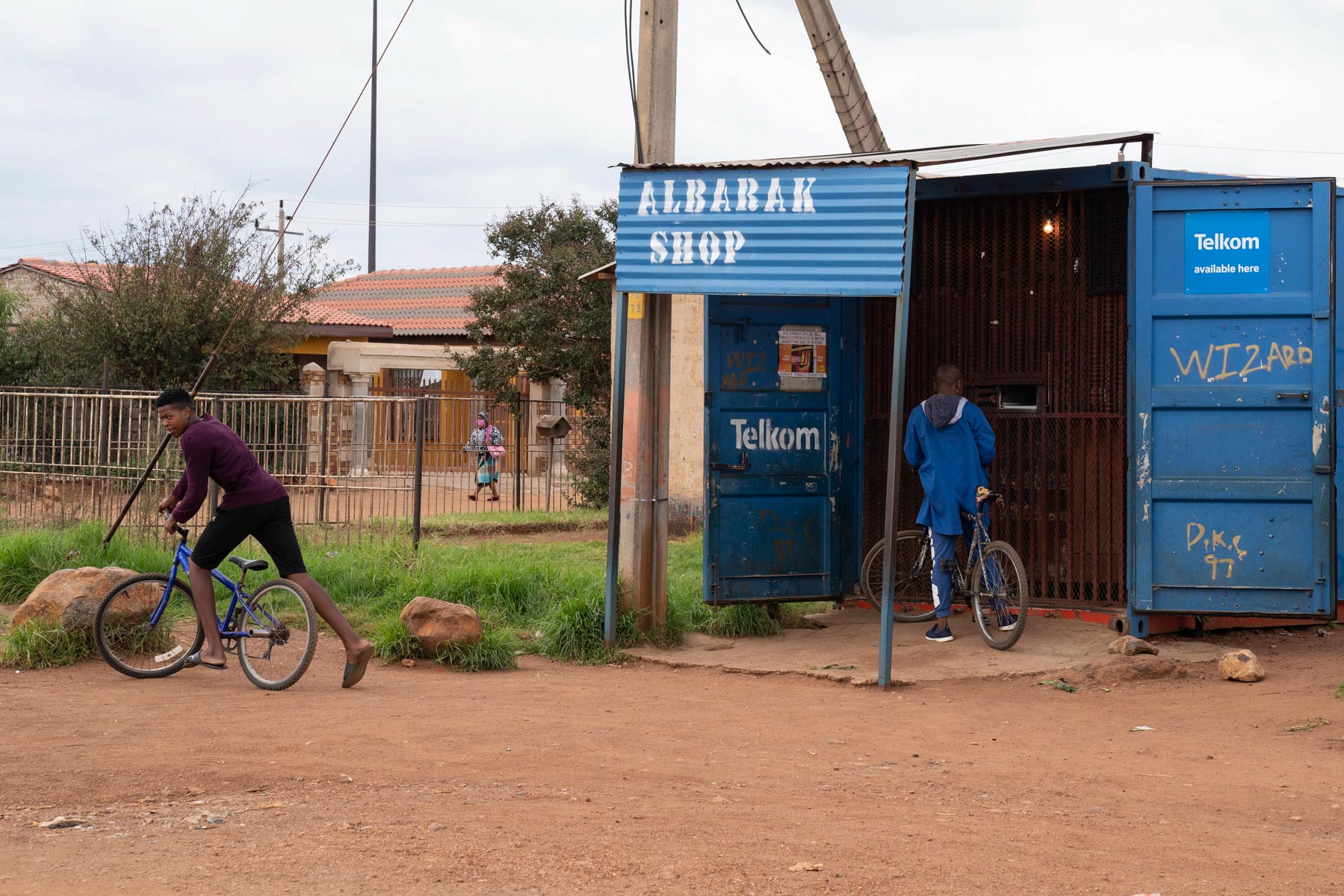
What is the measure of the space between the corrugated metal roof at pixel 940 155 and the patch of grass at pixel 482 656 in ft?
9.94

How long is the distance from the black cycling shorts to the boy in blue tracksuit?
3.80 m

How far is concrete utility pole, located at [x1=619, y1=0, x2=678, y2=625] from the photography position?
855 cm

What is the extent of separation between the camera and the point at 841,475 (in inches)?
367

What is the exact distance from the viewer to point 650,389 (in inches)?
337

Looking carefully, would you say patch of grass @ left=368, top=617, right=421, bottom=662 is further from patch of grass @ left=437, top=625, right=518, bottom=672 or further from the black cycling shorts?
the black cycling shorts

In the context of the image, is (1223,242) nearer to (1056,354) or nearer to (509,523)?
(1056,354)

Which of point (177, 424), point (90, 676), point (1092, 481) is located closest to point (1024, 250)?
point (1092, 481)

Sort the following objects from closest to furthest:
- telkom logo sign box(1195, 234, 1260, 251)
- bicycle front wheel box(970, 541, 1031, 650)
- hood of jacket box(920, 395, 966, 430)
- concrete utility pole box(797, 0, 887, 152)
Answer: telkom logo sign box(1195, 234, 1260, 251), bicycle front wheel box(970, 541, 1031, 650), hood of jacket box(920, 395, 966, 430), concrete utility pole box(797, 0, 887, 152)

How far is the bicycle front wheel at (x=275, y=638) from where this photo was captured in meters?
7.16

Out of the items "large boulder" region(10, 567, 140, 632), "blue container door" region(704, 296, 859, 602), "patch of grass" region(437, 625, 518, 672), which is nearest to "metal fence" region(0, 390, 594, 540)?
"large boulder" region(10, 567, 140, 632)

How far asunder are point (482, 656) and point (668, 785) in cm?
312

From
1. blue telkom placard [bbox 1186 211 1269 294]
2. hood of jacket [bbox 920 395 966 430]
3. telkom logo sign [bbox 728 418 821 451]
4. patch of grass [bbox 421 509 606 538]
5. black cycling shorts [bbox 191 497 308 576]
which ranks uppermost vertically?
blue telkom placard [bbox 1186 211 1269 294]

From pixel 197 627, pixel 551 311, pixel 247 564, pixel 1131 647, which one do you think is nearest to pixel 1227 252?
pixel 1131 647

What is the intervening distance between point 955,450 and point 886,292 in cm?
146
